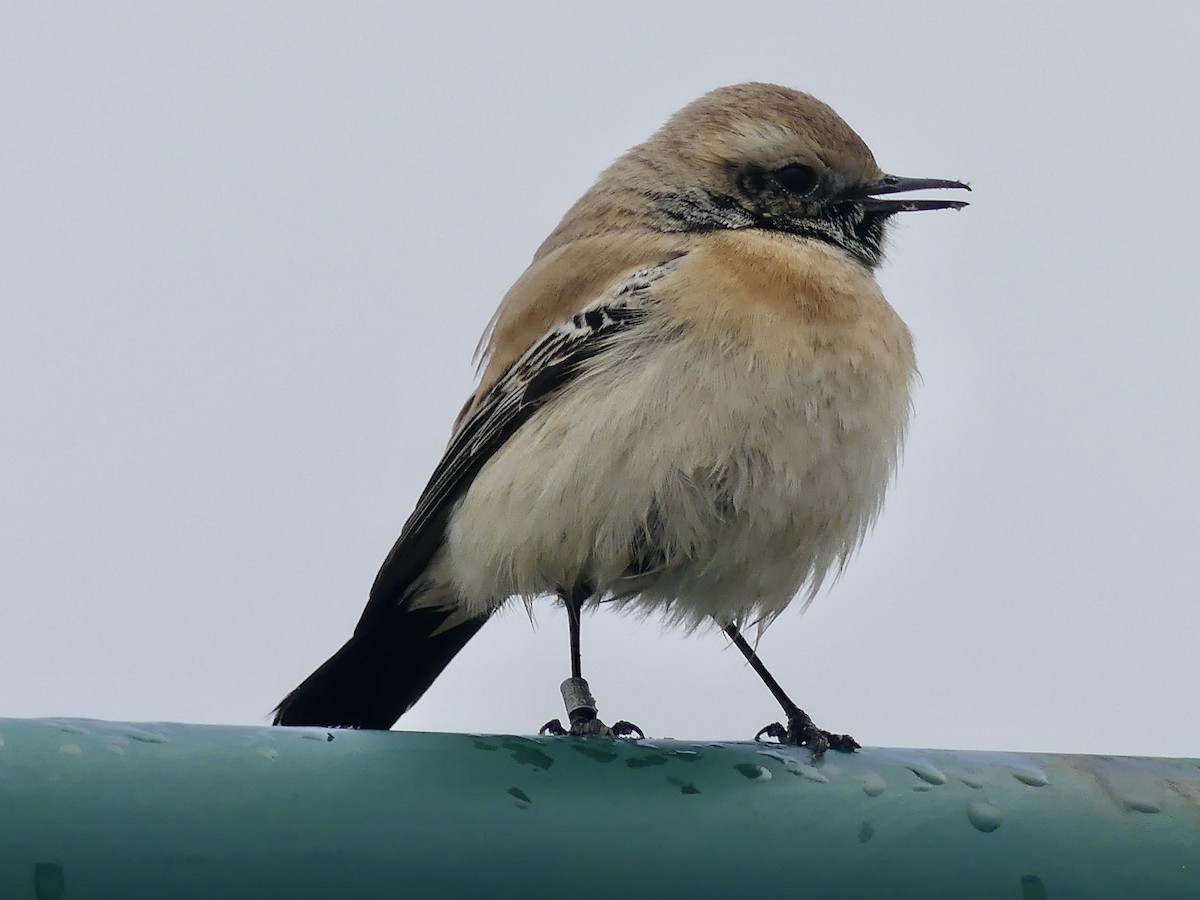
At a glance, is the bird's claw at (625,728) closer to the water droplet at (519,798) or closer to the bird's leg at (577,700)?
the bird's leg at (577,700)

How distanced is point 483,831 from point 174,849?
51cm

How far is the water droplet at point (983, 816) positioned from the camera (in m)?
3.00

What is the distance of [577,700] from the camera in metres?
4.98

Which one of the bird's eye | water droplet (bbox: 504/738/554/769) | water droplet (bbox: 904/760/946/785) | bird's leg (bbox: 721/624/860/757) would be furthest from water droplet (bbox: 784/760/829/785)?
the bird's eye

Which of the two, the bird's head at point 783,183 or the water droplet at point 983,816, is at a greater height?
the bird's head at point 783,183

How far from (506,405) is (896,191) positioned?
1.67 m

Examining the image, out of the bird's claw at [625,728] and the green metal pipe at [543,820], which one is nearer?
the green metal pipe at [543,820]

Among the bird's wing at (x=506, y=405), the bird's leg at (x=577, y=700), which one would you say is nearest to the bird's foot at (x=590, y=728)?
the bird's leg at (x=577, y=700)

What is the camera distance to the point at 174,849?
8.75 ft

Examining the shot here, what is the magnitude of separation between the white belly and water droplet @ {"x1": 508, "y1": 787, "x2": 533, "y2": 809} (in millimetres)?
1906

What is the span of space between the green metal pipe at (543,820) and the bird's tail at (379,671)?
2359 mm

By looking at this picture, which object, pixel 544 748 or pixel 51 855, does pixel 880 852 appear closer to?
pixel 544 748

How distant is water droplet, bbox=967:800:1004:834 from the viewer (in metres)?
3.00

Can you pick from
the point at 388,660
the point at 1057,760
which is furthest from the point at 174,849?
the point at 388,660
